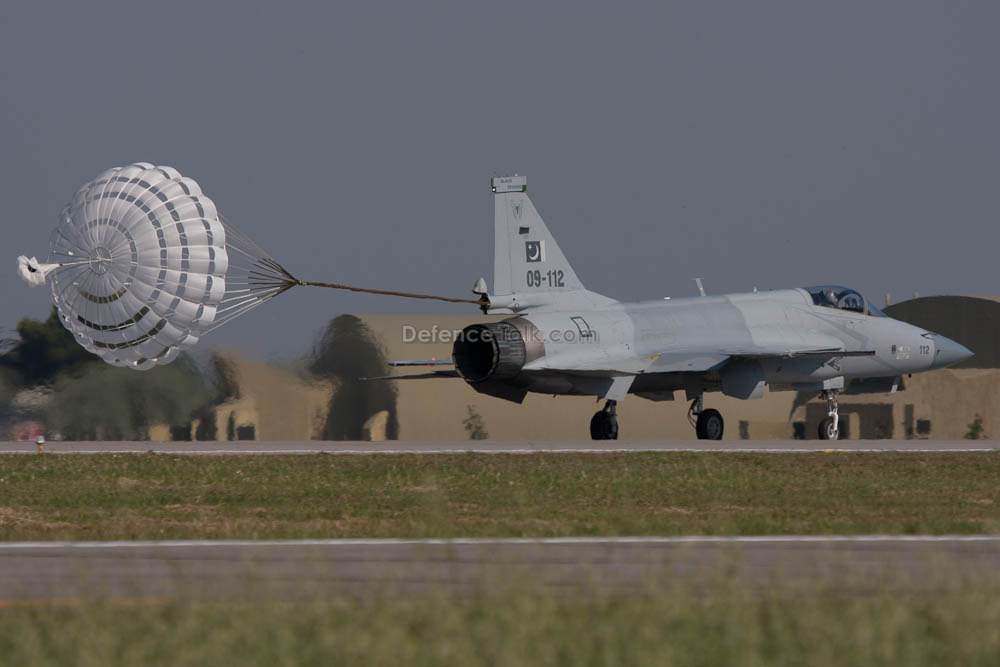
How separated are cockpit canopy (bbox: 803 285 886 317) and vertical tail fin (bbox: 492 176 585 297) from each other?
706 centimetres

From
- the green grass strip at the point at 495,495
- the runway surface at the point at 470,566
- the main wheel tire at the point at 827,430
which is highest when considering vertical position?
the main wheel tire at the point at 827,430

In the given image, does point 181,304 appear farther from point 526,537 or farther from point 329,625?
point 329,625

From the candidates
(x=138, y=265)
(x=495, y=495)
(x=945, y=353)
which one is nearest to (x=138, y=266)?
(x=138, y=265)

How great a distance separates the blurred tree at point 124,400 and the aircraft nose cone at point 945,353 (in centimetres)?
1762

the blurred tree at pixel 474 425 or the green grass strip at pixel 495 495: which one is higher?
the blurred tree at pixel 474 425

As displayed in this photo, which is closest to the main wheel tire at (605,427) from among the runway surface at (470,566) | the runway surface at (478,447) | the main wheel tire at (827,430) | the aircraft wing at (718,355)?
the runway surface at (478,447)

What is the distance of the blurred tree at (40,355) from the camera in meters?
31.0

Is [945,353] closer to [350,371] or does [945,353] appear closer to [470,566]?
[350,371]

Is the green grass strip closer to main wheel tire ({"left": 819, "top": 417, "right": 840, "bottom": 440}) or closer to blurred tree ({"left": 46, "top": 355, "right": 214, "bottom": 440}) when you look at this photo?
main wheel tire ({"left": 819, "top": 417, "right": 840, "bottom": 440})

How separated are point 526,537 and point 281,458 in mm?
11271

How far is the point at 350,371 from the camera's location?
112 feet

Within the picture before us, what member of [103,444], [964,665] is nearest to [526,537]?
[964,665]

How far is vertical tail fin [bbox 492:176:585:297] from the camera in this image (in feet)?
96.9

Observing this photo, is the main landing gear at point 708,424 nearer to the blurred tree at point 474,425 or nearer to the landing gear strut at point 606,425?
the landing gear strut at point 606,425
